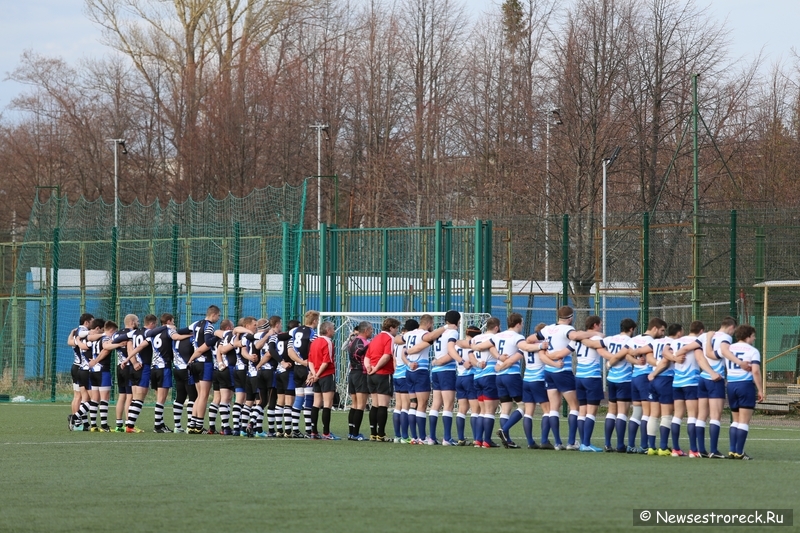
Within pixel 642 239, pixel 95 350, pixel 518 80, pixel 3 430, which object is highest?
pixel 518 80

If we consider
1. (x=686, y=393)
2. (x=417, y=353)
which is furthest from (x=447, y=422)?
(x=686, y=393)

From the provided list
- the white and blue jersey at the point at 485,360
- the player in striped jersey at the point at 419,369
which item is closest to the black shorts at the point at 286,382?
the player in striped jersey at the point at 419,369

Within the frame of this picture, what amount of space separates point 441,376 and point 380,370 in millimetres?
937

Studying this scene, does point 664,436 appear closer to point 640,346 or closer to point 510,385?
point 640,346

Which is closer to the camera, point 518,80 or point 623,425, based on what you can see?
point 623,425

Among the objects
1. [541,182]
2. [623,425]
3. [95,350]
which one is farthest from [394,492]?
[541,182]

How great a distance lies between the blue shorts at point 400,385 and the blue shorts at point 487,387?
124 centimetres

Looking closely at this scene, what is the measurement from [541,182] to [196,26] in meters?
21.0

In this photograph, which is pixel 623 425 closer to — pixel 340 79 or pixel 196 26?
pixel 340 79

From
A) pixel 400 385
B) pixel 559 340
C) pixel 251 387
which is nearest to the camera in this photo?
pixel 559 340

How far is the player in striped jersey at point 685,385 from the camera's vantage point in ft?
48.7

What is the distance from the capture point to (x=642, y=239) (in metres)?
23.0

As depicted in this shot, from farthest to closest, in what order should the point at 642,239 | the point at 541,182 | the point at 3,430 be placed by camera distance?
the point at 541,182 → the point at 642,239 → the point at 3,430

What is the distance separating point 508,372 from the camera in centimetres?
1616
